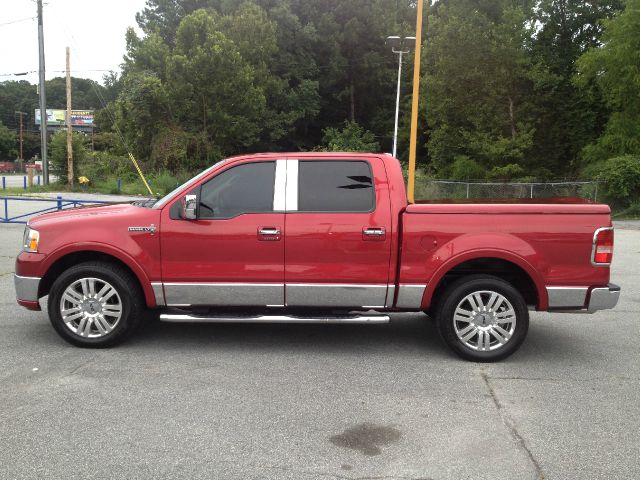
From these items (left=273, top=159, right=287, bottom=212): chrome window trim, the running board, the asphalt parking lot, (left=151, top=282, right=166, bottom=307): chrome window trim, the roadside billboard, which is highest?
the roadside billboard

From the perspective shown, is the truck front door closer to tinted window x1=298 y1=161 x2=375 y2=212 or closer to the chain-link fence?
tinted window x1=298 y1=161 x2=375 y2=212

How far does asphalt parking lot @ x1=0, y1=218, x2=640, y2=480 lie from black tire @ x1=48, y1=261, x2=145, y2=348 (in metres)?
0.15

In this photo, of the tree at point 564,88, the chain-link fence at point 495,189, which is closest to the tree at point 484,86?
the tree at point 564,88

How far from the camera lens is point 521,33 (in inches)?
1484

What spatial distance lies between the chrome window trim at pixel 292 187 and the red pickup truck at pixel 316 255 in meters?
0.02

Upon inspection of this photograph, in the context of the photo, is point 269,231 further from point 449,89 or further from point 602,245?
point 449,89

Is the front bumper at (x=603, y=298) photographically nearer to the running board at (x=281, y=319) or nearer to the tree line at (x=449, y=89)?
the running board at (x=281, y=319)

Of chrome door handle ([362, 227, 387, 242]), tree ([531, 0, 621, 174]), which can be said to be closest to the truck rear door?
chrome door handle ([362, 227, 387, 242])

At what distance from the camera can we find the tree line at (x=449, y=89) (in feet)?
114

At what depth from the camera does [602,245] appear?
5258mm

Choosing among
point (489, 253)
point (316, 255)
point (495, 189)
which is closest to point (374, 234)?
point (316, 255)

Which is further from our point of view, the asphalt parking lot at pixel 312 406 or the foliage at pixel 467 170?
the foliage at pixel 467 170

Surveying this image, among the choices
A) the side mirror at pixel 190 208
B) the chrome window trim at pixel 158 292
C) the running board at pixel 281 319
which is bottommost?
the running board at pixel 281 319

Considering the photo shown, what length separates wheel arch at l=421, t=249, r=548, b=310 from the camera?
5.32 m
